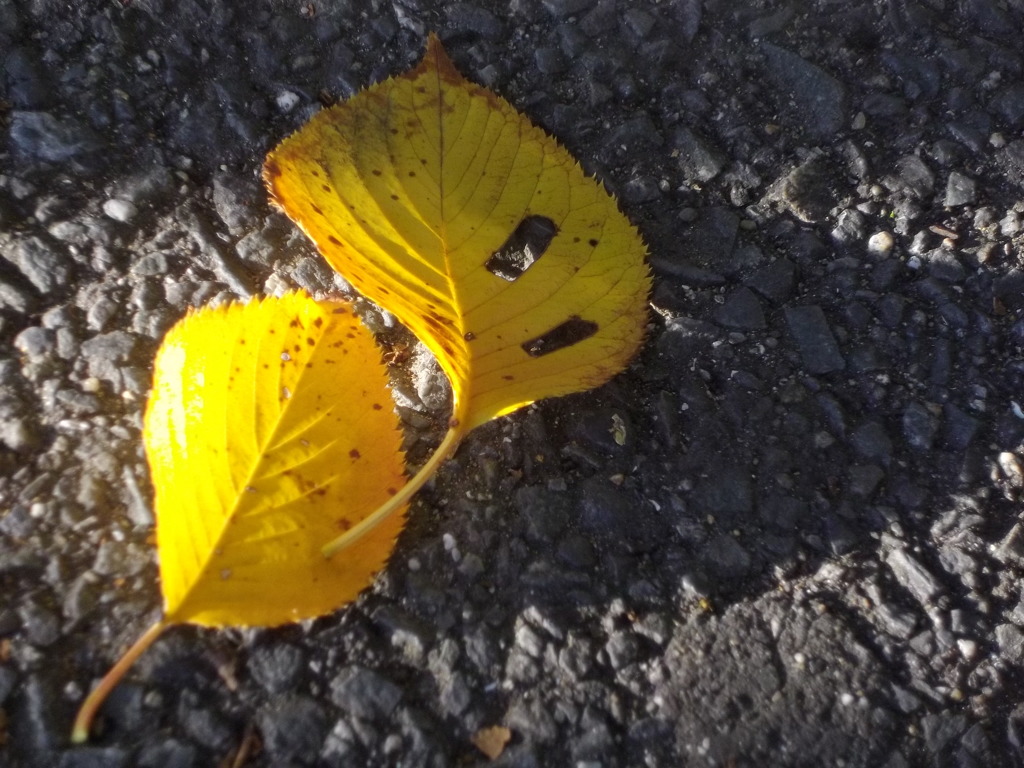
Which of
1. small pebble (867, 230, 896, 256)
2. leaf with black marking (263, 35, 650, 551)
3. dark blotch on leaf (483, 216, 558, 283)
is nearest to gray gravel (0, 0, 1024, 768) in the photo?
small pebble (867, 230, 896, 256)

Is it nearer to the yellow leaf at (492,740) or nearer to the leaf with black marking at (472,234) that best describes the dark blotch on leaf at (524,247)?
the leaf with black marking at (472,234)

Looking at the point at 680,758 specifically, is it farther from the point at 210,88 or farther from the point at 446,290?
the point at 210,88

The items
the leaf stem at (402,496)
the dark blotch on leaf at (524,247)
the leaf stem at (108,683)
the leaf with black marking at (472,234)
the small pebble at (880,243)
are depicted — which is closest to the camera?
the leaf stem at (108,683)

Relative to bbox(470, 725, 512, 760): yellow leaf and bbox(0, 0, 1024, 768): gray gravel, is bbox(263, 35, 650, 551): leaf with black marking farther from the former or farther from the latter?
bbox(470, 725, 512, 760): yellow leaf

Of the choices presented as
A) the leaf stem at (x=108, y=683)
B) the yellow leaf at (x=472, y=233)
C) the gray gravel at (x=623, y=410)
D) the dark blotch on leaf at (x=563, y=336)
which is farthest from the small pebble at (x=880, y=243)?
the leaf stem at (x=108, y=683)

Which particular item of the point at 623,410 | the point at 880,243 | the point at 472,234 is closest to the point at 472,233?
the point at 472,234

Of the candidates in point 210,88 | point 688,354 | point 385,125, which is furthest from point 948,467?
point 210,88

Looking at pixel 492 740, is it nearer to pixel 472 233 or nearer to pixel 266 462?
pixel 266 462
